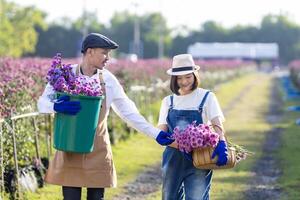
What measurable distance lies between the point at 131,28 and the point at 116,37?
2.66m

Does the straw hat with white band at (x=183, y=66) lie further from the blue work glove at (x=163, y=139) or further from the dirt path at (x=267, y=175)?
the dirt path at (x=267, y=175)

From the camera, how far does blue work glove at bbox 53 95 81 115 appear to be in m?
4.77


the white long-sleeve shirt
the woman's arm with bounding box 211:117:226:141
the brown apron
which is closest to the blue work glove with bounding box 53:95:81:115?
Answer: the white long-sleeve shirt

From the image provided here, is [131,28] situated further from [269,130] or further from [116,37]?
[269,130]

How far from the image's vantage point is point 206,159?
5047 mm

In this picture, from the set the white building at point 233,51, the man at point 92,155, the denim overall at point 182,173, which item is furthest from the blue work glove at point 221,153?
the white building at point 233,51

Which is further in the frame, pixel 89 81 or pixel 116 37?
pixel 116 37

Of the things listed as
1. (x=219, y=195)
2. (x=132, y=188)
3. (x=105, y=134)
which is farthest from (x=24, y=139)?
(x=105, y=134)

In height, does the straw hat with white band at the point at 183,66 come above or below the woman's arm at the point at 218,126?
above

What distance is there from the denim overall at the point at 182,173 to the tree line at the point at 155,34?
65.3 m

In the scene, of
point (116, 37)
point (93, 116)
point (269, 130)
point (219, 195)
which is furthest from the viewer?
point (116, 37)

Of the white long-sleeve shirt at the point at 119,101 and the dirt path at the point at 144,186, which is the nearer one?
the white long-sleeve shirt at the point at 119,101

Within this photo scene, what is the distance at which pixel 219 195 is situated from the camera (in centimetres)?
869

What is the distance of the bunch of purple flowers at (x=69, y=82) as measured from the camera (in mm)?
4820
